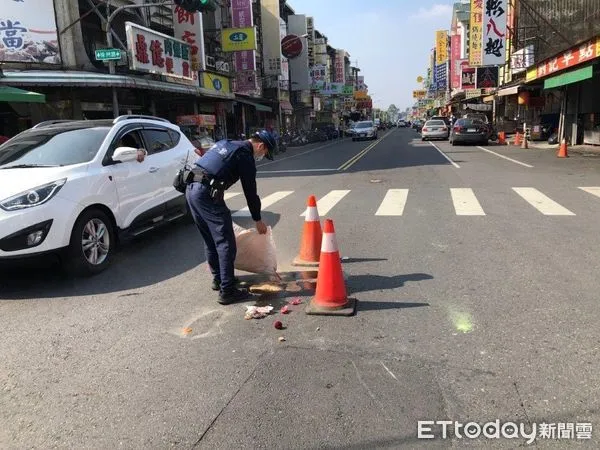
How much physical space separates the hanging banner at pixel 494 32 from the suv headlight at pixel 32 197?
32.9 meters

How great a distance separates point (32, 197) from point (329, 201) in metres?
6.52

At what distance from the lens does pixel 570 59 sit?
18969 millimetres

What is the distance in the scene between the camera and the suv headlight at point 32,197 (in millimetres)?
5277

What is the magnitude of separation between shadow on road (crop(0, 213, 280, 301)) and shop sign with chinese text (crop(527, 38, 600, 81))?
14.8 meters

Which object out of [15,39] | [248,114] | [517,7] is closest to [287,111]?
[248,114]

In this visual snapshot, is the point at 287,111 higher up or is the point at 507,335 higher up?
the point at 287,111

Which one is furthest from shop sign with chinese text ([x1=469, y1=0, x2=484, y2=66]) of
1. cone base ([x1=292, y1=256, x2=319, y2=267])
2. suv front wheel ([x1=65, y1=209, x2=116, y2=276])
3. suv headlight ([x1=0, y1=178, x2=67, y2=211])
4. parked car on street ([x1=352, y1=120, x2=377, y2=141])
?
suv headlight ([x1=0, y1=178, x2=67, y2=211])

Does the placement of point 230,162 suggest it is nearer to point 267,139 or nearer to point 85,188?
point 267,139

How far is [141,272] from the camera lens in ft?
20.6

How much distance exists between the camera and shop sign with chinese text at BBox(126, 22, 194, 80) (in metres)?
20.8

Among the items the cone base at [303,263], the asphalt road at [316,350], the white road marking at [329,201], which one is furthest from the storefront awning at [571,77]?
the cone base at [303,263]

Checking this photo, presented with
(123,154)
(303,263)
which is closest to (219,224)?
(303,263)

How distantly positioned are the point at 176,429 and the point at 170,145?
5.82 m

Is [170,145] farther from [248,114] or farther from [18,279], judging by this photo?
[248,114]
